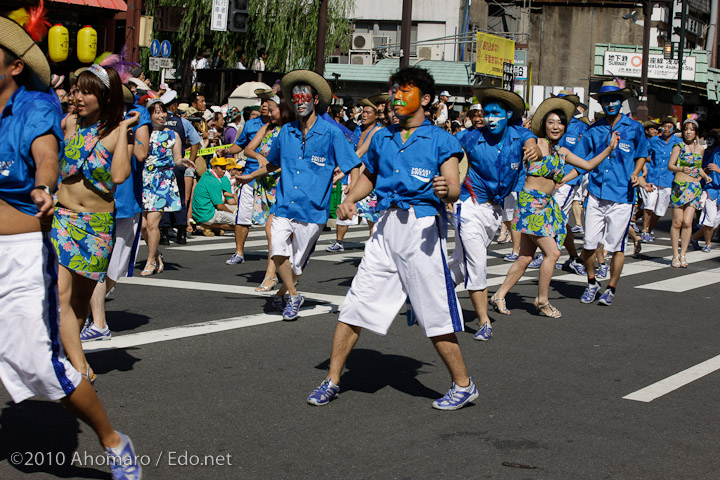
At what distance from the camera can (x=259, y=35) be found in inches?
1323

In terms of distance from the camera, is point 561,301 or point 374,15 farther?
point 374,15

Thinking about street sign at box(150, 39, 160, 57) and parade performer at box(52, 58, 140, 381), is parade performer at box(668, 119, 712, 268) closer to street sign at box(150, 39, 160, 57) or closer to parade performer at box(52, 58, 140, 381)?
parade performer at box(52, 58, 140, 381)

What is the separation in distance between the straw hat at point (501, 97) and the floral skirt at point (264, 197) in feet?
10.6

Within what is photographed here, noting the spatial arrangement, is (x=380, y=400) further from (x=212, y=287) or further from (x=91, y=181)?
(x=212, y=287)

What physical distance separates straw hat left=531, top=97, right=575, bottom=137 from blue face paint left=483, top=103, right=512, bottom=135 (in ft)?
3.92

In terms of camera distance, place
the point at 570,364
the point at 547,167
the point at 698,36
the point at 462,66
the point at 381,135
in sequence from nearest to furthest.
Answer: the point at 381,135 < the point at 570,364 < the point at 547,167 < the point at 462,66 < the point at 698,36

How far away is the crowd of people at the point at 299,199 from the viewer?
430 centimetres

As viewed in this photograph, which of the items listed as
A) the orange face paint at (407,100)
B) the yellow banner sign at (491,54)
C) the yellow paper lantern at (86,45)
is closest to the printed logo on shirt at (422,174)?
the orange face paint at (407,100)

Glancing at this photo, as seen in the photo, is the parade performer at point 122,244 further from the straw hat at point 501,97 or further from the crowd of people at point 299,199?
the straw hat at point 501,97

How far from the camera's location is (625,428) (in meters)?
5.63

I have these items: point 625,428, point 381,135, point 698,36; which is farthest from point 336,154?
point 698,36

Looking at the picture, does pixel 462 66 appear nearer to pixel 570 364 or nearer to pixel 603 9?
pixel 603 9

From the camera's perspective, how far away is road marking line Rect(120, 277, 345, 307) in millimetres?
10016

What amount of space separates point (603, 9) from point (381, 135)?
5041 centimetres
